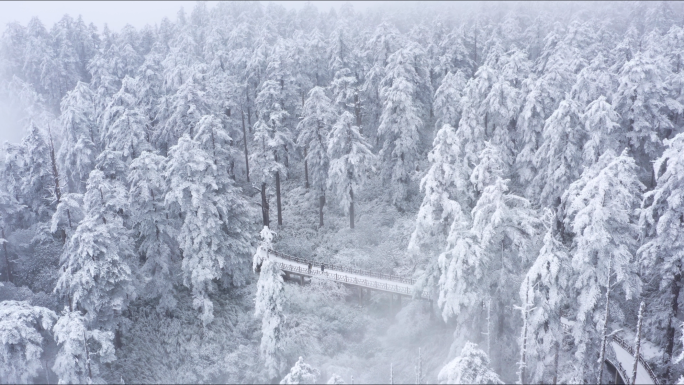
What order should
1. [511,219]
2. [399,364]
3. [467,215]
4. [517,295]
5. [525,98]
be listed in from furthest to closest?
1. [525,98]
2. [399,364]
3. [467,215]
4. [517,295]
5. [511,219]

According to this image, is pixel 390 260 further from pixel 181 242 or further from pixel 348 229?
pixel 181 242

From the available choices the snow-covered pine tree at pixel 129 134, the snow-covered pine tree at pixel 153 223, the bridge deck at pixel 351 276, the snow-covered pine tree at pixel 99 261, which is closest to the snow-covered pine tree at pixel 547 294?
the bridge deck at pixel 351 276

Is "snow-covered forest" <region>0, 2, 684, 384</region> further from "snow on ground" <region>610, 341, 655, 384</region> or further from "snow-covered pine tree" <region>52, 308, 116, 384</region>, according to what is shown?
"snow on ground" <region>610, 341, 655, 384</region>

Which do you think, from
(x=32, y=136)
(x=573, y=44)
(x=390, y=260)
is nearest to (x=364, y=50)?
(x=573, y=44)

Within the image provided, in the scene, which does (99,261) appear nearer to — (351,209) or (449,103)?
(351,209)

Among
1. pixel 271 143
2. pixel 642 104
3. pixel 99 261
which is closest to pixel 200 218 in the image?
pixel 99 261
